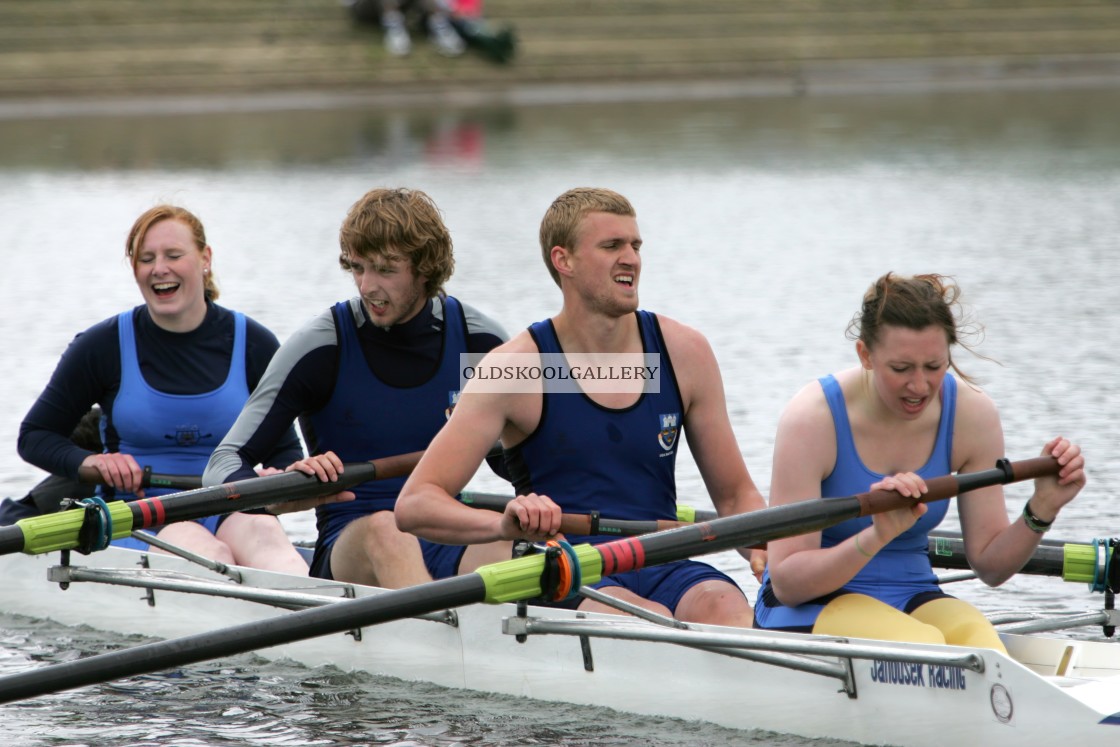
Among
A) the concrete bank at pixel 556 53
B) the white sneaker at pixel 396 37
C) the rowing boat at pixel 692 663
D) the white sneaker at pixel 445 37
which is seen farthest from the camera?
the white sneaker at pixel 445 37

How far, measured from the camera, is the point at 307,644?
240 inches

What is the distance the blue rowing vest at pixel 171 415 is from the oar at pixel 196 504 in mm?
835

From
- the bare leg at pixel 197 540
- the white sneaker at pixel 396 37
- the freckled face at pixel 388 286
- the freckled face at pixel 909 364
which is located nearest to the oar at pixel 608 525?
the freckled face at pixel 909 364

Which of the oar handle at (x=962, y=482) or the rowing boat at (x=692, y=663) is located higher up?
the oar handle at (x=962, y=482)

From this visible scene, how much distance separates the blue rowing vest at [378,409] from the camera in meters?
5.75

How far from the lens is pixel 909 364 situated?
4473 mm

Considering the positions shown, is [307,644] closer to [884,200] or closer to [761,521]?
[761,521]

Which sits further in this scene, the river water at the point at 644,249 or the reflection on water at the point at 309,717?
the river water at the point at 644,249

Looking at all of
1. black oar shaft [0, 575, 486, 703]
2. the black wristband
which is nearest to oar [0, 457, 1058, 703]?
black oar shaft [0, 575, 486, 703]

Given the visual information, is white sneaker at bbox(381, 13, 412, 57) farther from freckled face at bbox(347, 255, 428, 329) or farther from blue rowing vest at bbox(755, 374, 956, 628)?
blue rowing vest at bbox(755, 374, 956, 628)

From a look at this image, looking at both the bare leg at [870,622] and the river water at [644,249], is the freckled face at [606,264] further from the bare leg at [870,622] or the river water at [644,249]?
the river water at [644,249]

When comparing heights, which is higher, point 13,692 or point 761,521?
point 761,521

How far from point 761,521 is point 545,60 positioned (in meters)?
33.5

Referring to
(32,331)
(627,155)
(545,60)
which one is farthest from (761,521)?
(545,60)
